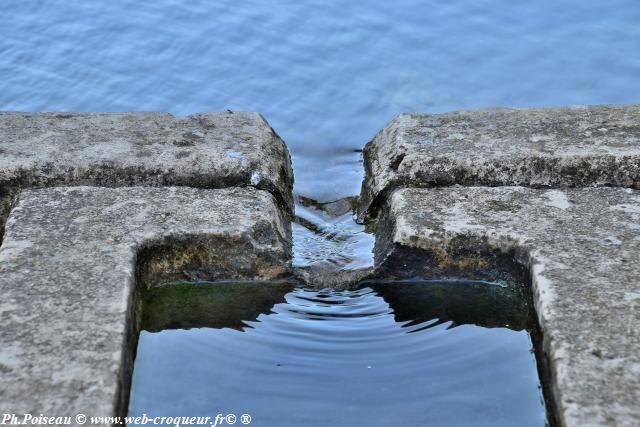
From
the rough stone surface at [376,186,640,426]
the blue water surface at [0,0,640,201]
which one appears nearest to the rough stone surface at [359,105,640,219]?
the rough stone surface at [376,186,640,426]

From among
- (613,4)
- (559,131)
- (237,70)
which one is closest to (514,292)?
(559,131)

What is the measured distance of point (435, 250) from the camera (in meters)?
2.48

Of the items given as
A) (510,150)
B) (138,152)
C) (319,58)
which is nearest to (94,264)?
(138,152)

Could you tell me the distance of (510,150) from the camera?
282 cm

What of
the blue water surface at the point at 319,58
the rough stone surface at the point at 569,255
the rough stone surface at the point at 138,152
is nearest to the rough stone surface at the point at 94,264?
the rough stone surface at the point at 138,152

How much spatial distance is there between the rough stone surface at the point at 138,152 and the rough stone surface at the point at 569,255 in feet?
1.57

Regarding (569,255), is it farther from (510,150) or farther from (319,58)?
(319,58)

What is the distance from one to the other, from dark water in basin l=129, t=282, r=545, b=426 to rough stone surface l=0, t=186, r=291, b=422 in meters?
0.11

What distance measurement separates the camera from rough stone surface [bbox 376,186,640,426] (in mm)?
1878

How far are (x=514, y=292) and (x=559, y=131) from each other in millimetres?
749

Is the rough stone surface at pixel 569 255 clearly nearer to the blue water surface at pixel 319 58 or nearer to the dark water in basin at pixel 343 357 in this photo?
the dark water in basin at pixel 343 357

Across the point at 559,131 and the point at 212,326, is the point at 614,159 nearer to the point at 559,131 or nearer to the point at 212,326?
the point at 559,131

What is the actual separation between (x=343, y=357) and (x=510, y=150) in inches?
38.2

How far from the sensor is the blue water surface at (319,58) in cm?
437
